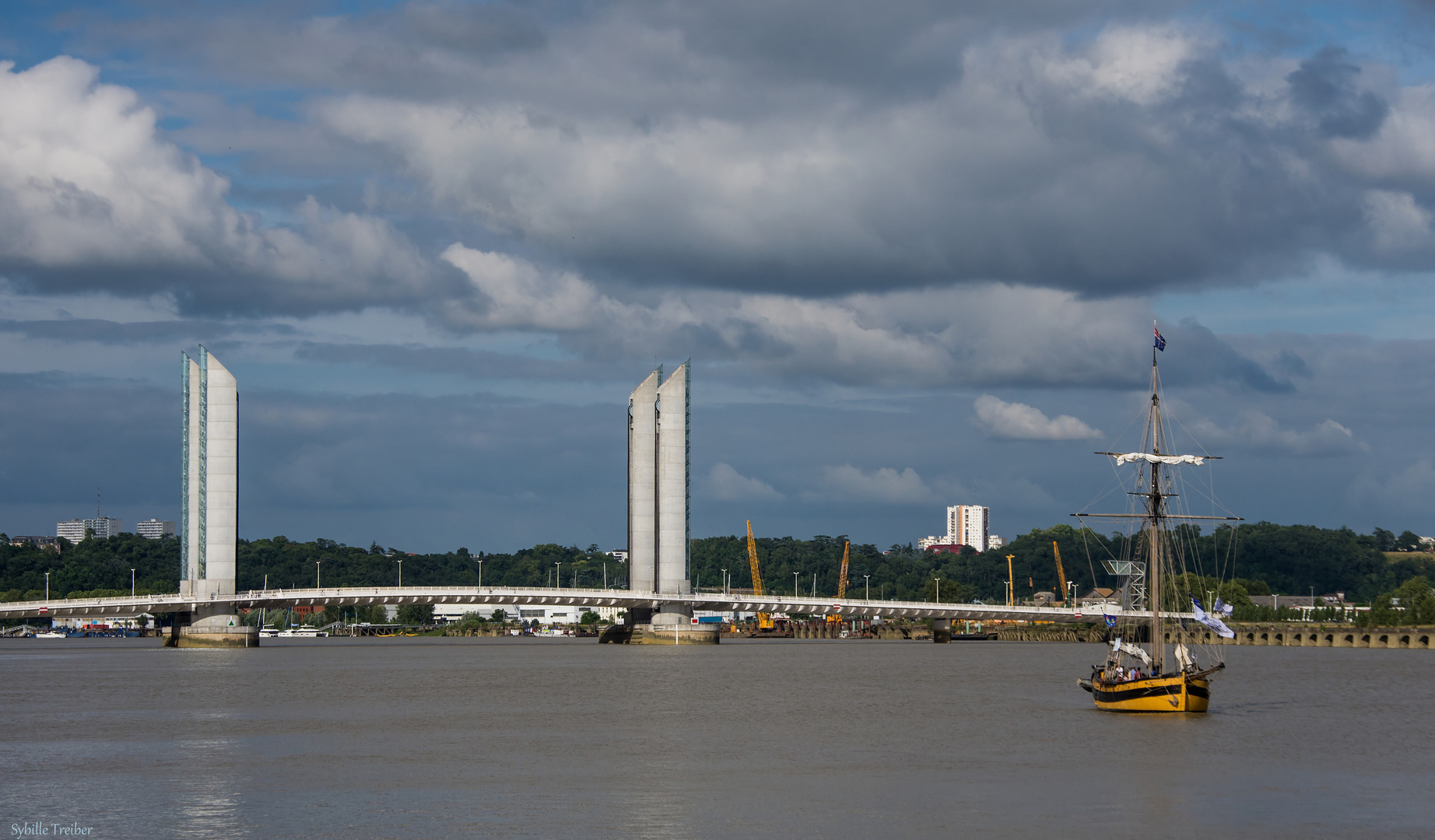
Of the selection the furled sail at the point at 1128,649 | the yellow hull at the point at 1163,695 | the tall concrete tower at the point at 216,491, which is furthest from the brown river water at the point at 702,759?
the tall concrete tower at the point at 216,491

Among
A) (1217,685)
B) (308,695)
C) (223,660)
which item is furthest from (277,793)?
(223,660)

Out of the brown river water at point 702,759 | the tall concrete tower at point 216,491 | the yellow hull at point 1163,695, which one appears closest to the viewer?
the brown river water at point 702,759

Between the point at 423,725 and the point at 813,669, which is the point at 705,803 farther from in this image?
the point at 813,669

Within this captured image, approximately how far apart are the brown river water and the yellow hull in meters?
0.88

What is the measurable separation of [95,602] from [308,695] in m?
85.5

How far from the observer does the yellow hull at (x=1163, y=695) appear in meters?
63.6

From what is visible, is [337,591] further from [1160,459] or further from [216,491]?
[1160,459]

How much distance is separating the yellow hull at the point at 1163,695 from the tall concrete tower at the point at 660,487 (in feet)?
328

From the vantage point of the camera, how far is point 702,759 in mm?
50219

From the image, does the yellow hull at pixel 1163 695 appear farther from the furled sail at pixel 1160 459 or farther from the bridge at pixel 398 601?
the bridge at pixel 398 601

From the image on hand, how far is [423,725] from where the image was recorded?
62.5 m

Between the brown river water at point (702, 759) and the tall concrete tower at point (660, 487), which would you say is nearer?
the brown river water at point (702, 759)

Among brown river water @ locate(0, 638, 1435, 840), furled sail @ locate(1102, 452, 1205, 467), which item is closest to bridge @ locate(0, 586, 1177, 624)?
brown river water @ locate(0, 638, 1435, 840)

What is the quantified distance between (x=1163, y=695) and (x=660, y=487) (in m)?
103
